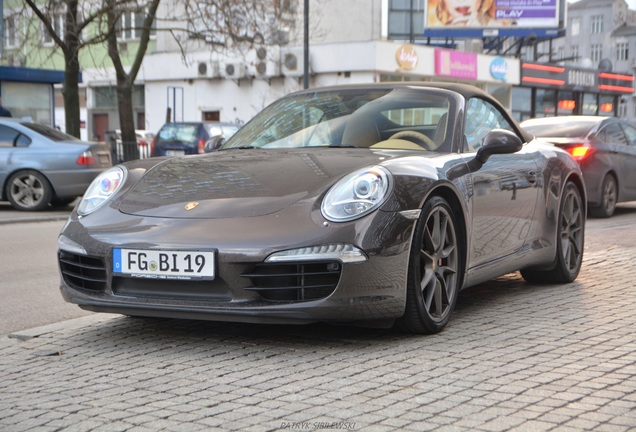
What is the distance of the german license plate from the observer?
185 inches

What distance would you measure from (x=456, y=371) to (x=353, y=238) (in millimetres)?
776

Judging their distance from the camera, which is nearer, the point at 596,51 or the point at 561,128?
the point at 561,128

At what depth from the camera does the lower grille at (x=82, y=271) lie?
16.3 ft

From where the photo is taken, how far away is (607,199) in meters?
14.4

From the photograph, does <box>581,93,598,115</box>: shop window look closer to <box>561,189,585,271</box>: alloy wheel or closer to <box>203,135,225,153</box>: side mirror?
<box>561,189,585,271</box>: alloy wheel

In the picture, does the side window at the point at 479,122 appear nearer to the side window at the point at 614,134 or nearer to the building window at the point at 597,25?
the side window at the point at 614,134

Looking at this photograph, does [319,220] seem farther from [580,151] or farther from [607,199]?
[607,199]

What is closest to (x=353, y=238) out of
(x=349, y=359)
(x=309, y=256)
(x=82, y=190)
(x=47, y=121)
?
(x=309, y=256)

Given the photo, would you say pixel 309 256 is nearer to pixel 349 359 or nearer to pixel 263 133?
pixel 349 359

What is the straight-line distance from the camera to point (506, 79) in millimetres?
46219

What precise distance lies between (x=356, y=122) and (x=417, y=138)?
0.38 m

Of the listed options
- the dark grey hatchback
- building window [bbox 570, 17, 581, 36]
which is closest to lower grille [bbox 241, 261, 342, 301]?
the dark grey hatchback

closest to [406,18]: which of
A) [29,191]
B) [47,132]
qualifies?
[47,132]

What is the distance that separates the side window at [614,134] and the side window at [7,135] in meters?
8.99
